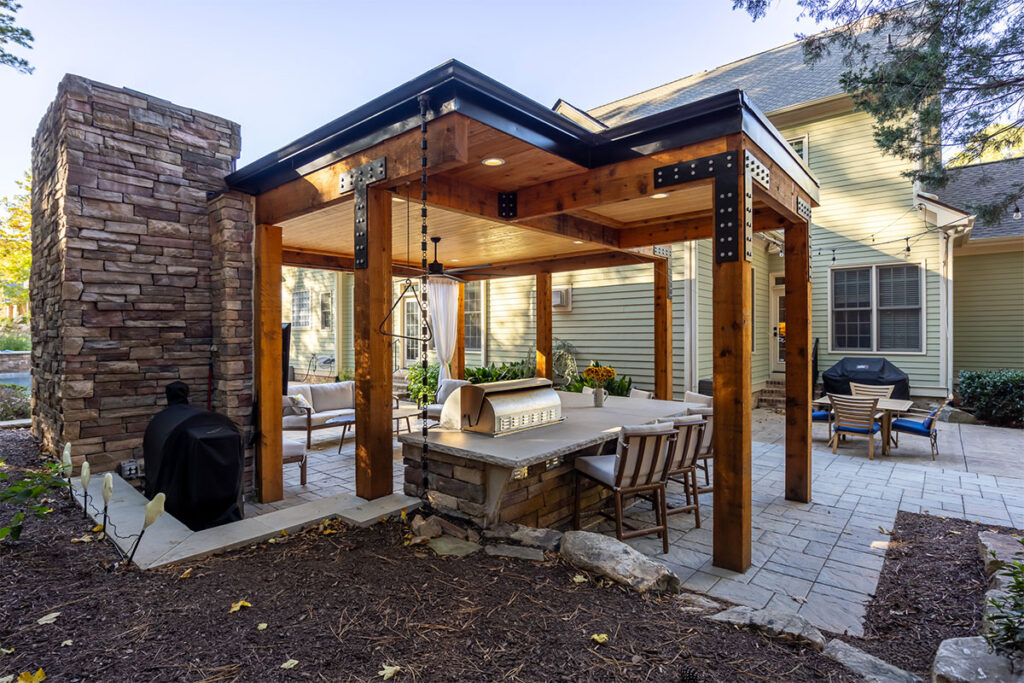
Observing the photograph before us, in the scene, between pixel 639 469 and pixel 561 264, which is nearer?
pixel 639 469

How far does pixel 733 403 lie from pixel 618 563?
1148mm

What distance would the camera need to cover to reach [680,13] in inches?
307

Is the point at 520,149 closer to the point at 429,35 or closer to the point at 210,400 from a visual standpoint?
the point at 210,400

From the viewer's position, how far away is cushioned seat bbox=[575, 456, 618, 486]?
3.58 m

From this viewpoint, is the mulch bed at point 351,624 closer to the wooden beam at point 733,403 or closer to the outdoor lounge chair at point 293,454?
the wooden beam at point 733,403

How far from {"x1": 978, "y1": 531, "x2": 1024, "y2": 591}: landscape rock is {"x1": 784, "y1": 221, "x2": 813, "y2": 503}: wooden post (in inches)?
51.2

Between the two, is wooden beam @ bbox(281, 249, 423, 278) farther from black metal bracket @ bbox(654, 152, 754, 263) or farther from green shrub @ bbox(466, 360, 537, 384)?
black metal bracket @ bbox(654, 152, 754, 263)

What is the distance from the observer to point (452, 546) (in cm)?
296

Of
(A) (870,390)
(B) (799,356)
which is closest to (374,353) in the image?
(B) (799,356)

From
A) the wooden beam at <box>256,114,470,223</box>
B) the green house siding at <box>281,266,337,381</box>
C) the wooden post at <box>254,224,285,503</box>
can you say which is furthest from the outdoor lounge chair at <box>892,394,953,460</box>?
the green house siding at <box>281,266,337,381</box>

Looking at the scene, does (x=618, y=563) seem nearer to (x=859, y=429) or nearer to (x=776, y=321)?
(x=859, y=429)

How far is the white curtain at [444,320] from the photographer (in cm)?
866

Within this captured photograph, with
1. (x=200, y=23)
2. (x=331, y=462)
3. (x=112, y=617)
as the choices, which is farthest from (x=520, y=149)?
(x=200, y=23)

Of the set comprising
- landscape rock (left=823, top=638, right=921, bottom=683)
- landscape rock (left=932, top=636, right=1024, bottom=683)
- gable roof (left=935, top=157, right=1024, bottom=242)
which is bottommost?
landscape rock (left=823, top=638, right=921, bottom=683)
